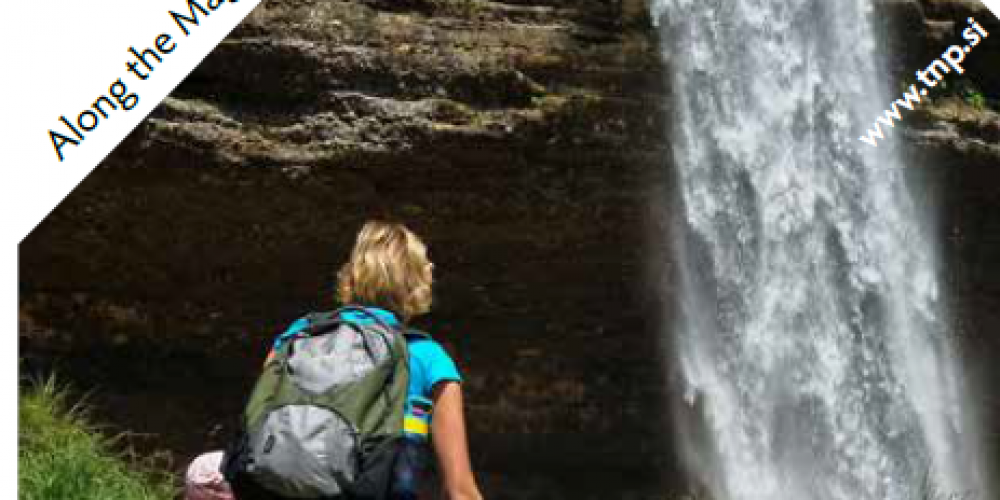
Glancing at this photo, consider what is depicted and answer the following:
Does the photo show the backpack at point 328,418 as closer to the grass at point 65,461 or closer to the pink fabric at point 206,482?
the pink fabric at point 206,482

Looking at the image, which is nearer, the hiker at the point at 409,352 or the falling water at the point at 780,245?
the hiker at the point at 409,352

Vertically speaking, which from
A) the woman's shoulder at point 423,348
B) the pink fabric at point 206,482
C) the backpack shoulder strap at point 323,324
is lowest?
the pink fabric at point 206,482

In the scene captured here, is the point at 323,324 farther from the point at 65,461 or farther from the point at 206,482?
the point at 65,461

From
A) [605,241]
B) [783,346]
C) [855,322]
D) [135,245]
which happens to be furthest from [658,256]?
[135,245]

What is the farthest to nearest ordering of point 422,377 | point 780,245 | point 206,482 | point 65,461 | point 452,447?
point 780,245, point 65,461, point 206,482, point 422,377, point 452,447

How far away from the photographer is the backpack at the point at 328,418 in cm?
247

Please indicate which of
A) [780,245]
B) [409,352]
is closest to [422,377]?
[409,352]

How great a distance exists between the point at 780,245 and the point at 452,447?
26.1 feet

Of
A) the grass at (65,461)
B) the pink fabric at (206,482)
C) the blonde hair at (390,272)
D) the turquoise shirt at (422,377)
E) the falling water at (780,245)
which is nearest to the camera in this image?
the turquoise shirt at (422,377)

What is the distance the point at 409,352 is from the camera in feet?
8.68

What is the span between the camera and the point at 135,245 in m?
8.12

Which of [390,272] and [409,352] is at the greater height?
[390,272]

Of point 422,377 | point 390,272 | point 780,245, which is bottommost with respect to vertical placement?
point 422,377

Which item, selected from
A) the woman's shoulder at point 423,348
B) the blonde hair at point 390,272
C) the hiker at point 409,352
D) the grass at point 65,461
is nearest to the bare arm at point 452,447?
the hiker at point 409,352
